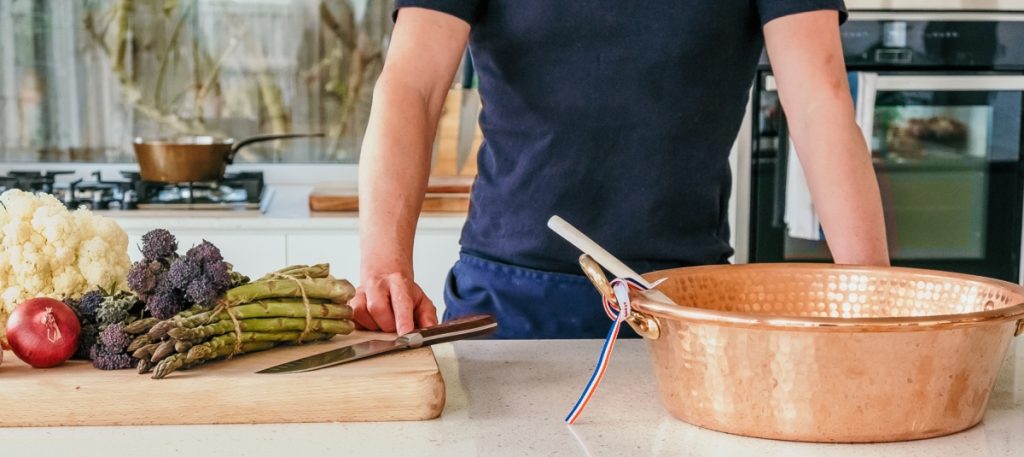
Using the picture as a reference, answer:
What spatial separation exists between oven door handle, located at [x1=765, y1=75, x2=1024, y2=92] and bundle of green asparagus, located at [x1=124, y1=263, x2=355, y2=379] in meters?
1.75

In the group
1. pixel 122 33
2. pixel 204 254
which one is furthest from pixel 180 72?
pixel 204 254

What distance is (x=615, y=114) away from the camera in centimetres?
156

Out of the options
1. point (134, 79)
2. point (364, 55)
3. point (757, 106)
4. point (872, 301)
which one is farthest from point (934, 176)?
point (134, 79)

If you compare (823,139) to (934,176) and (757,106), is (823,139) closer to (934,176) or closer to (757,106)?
(757,106)

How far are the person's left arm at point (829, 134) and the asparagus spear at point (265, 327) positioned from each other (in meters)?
0.58

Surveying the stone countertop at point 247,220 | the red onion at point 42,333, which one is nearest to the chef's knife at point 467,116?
the stone countertop at point 247,220

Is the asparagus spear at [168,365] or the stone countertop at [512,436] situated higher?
the asparagus spear at [168,365]

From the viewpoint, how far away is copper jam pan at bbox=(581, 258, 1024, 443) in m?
0.91

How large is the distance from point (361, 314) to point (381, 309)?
27 millimetres

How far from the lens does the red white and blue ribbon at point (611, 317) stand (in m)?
0.97

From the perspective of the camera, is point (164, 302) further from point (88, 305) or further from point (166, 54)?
point (166, 54)

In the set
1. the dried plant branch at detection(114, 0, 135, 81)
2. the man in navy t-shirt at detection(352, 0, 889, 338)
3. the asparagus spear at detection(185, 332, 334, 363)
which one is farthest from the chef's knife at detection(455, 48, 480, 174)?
the asparagus spear at detection(185, 332, 334, 363)

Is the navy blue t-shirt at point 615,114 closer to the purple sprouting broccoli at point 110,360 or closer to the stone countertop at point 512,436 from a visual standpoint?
the stone countertop at point 512,436

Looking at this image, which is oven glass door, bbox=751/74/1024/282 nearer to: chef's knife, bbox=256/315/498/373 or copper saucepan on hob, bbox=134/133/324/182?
copper saucepan on hob, bbox=134/133/324/182
